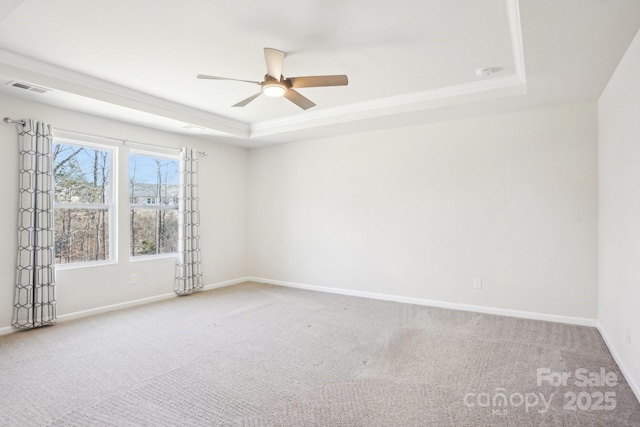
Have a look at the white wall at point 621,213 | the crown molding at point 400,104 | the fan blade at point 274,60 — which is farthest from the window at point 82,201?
the white wall at point 621,213

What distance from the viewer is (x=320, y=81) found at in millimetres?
2924

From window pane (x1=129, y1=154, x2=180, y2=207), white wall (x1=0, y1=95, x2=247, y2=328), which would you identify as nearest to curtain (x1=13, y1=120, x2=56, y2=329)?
white wall (x1=0, y1=95, x2=247, y2=328)

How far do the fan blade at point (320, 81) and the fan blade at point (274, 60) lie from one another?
0.17 meters

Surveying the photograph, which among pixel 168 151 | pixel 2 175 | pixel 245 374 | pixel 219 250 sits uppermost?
pixel 168 151

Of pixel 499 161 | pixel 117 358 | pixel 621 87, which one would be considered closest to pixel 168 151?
pixel 117 358

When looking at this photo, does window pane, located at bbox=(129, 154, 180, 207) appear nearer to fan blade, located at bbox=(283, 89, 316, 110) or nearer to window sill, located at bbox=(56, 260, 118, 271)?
window sill, located at bbox=(56, 260, 118, 271)

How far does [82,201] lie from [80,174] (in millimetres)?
336

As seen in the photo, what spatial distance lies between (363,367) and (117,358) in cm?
213

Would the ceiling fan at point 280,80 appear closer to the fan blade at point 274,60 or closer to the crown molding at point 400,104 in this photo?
the fan blade at point 274,60

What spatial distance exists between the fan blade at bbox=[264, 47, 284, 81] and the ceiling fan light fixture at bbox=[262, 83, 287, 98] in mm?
65

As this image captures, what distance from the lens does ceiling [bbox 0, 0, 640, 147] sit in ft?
7.91

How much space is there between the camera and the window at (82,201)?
423 centimetres

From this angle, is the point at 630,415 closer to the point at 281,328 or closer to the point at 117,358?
the point at 281,328

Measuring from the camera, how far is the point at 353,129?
511 centimetres
